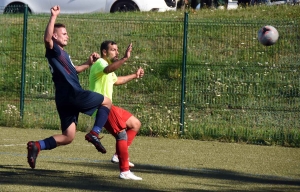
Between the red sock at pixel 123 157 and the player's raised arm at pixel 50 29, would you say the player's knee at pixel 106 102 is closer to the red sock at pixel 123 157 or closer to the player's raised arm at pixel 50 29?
the red sock at pixel 123 157

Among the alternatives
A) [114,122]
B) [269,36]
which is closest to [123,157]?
[114,122]

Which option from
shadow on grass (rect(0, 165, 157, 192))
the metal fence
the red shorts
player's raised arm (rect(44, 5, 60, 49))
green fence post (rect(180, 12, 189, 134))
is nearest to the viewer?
shadow on grass (rect(0, 165, 157, 192))

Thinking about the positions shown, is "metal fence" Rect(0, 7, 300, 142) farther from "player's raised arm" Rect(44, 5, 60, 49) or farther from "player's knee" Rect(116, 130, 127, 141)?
"player's raised arm" Rect(44, 5, 60, 49)

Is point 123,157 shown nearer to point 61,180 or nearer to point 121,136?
point 121,136

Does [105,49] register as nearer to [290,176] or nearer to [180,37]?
[290,176]

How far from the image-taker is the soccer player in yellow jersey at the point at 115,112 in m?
9.02

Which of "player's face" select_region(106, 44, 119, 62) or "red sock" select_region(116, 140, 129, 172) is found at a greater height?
"player's face" select_region(106, 44, 119, 62)

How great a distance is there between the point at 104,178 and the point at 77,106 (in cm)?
92

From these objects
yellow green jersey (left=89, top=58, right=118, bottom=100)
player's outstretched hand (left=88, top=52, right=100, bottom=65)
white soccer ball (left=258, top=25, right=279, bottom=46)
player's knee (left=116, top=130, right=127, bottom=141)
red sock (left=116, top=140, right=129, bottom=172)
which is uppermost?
white soccer ball (left=258, top=25, right=279, bottom=46)

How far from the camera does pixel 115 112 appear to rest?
9367mm

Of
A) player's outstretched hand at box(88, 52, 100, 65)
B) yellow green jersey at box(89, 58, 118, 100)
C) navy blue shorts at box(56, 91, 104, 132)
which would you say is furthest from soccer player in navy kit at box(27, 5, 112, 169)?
player's outstretched hand at box(88, 52, 100, 65)

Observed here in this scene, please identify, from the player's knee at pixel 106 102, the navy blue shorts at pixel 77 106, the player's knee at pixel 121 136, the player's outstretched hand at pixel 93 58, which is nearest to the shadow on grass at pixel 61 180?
the player's knee at pixel 121 136

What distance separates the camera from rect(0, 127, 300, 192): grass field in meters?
8.64

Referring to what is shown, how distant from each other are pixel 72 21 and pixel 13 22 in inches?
54.6
